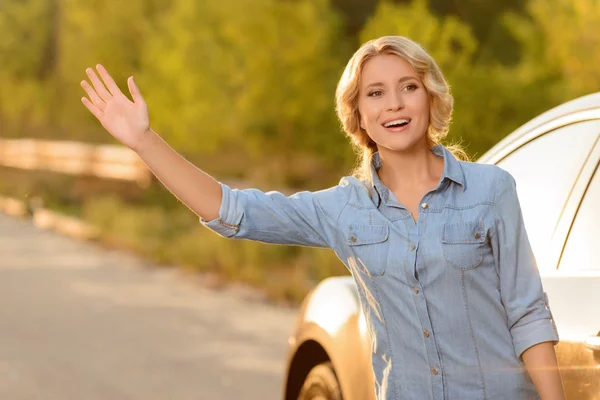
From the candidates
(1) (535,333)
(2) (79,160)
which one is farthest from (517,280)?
(2) (79,160)

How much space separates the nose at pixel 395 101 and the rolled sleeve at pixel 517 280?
13.1 inches

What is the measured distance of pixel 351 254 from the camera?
131 inches

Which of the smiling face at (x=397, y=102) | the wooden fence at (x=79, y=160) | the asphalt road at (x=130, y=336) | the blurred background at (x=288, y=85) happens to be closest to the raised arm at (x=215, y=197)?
the smiling face at (x=397, y=102)

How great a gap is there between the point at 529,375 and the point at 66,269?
45.5 ft

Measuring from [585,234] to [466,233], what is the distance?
0.62 metres

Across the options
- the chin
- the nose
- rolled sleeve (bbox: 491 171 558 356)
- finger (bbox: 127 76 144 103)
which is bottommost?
rolled sleeve (bbox: 491 171 558 356)

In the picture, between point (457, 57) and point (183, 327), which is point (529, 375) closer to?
point (183, 327)

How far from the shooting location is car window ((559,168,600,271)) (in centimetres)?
356

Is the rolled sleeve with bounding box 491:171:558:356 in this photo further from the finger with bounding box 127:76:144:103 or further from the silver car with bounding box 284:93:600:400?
Result: the finger with bounding box 127:76:144:103

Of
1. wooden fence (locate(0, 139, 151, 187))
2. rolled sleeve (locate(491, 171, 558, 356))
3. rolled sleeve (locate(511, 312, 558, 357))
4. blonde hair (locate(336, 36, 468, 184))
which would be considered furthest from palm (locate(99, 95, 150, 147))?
wooden fence (locate(0, 139, 151, 187))

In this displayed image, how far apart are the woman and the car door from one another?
165mm

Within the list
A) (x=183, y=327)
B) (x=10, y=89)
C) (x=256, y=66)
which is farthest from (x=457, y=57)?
(x=10, y=89)

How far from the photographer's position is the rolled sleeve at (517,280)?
3.15 metres

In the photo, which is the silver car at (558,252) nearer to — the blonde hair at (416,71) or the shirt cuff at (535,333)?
the shirt cuff at (535,333)
